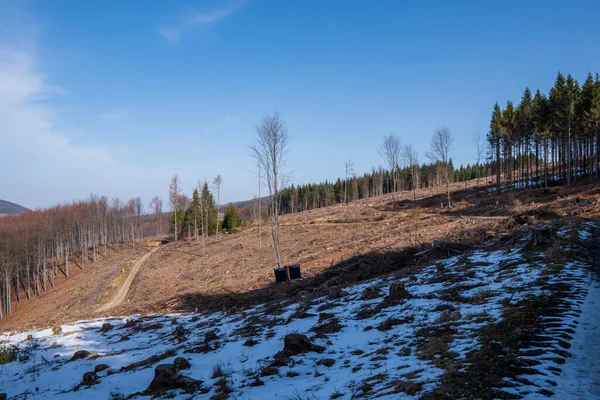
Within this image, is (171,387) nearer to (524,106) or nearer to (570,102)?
(570,102)

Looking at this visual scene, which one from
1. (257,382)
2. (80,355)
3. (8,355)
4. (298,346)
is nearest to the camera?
(257,382)

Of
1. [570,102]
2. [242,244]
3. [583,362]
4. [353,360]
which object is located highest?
[570,102]

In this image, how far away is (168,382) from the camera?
256 inches

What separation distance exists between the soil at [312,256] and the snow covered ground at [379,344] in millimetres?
3682

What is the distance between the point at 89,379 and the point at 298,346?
5202mm

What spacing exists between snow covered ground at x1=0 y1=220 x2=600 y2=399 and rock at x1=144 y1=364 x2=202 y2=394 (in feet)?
0.71

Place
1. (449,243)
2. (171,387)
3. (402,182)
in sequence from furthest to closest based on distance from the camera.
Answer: (402,182) < (449,243) < (171,387)

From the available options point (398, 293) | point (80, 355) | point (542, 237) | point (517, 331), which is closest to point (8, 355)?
point (80, 355)

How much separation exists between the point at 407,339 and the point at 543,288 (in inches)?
128

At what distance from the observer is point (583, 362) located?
4164 millimetres

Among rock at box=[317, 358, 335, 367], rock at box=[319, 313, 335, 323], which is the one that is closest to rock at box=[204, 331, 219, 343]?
rock at box=[319, 313, 335, 323]

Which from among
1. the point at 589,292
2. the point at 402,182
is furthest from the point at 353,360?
the point at 402,182

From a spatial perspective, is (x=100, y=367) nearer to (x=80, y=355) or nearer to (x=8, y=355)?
(x=80, y=355)

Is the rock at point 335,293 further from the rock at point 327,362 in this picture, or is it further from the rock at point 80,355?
the rock at point 80,355
